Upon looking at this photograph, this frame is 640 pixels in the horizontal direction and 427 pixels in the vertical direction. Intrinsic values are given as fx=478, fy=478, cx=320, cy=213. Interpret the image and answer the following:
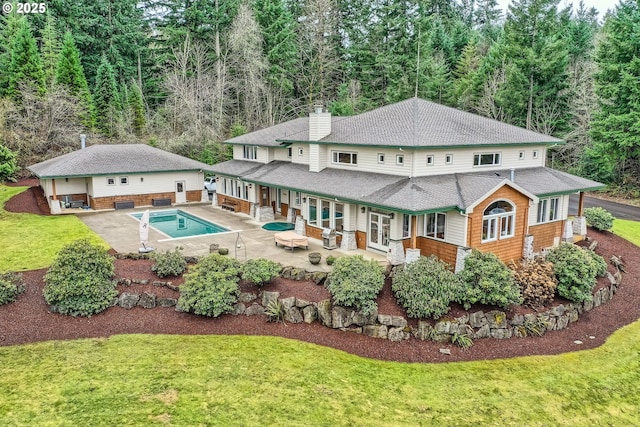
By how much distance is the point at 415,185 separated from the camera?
19.1 metres

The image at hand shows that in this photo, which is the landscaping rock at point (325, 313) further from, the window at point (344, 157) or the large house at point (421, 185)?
the window at point (344, 157)

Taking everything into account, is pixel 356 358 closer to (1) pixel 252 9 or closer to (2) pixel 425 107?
(2) pixel 425 107

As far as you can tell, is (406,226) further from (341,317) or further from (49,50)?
(49,50)

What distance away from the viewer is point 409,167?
66.1ft

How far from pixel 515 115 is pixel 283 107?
2176 centimetres

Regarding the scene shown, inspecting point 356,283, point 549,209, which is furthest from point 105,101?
point 549,209

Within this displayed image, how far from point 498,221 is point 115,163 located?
2453cm

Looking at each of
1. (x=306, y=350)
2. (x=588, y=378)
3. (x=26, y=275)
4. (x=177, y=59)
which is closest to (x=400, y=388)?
(x=306, y=350)

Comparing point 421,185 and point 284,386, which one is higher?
point 421,185

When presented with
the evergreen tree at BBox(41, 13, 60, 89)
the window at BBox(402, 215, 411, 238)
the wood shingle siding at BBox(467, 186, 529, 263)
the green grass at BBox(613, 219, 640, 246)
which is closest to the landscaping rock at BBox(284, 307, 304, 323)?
the window at BBox(402, 215, 411, 238)

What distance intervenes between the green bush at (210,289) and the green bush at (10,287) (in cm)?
523

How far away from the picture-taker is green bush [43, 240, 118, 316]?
15.0m

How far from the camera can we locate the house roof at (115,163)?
97.3ft

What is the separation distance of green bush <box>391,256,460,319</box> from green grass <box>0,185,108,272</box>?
1346cm
